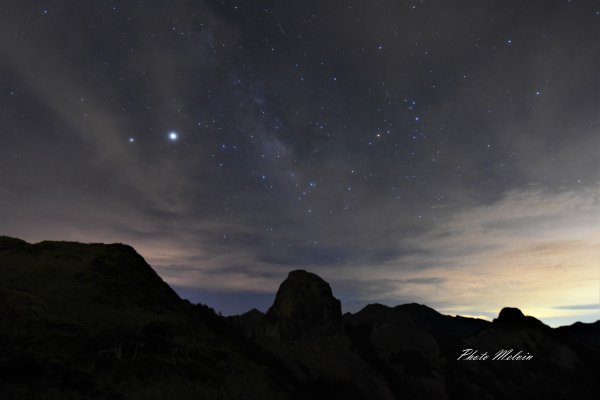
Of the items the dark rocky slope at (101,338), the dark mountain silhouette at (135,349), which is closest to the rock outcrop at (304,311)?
the dark mountain silhouette at (135,349)

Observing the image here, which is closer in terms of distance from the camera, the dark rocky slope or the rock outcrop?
the dark rocky slope

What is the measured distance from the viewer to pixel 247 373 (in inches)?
Result: 809

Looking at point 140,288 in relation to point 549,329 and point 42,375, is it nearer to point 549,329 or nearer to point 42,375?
point 42,375

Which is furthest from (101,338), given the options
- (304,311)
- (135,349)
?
(304,311)

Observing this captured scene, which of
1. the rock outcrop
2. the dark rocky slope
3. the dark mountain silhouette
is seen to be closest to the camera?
the dark rocky slope

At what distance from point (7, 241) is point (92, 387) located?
24.2 m

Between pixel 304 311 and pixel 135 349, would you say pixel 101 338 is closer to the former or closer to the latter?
pixel 135 349

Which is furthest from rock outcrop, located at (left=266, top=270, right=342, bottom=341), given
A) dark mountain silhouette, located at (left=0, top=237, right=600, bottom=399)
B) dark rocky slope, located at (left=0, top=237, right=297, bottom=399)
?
dark rocky slope, located at (left=0, top=237, right=297, bottom=399)

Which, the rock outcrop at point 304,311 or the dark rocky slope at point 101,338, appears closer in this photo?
the dark rocky slope at point 101,338

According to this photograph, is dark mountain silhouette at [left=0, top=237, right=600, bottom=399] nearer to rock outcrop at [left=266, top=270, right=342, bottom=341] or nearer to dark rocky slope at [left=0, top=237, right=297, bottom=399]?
dark rocky slope at [left=0, top=237, right=297, bottom=399]

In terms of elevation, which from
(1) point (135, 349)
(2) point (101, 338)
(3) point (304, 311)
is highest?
(3) point (304, 311)

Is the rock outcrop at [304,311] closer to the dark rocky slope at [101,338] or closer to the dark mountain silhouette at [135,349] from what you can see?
the dark mountain silhouette at [135,349]

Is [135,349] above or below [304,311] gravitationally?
below

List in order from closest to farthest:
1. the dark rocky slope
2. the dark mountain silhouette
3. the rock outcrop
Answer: the dark rocky slope
the dark mountain silhouette
the rock outcrop
